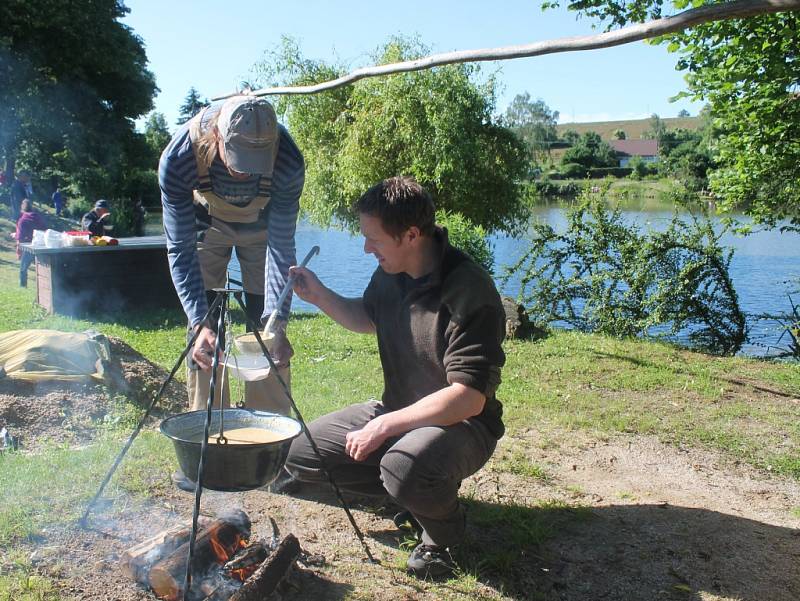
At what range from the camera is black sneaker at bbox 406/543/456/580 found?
2955 millimetres

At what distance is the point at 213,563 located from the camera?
273 cm

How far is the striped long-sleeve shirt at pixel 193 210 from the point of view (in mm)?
3334

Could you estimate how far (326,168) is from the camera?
49.4 feet

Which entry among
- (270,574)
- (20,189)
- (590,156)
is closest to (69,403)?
(270,574)

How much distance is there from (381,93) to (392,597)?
12360 mm

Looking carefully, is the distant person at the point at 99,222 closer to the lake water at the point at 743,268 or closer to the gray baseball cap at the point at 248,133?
the lake water at the point at 743,268

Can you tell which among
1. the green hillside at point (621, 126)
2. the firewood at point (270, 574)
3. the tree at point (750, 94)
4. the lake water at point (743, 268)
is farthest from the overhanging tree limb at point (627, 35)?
the green hillside at point (621, 126)

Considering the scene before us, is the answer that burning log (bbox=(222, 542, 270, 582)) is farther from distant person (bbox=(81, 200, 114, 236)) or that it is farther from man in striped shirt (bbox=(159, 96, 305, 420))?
distant person (bbox=(81, 200, 114, 236))

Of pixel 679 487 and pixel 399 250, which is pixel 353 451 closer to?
pixel 399 250

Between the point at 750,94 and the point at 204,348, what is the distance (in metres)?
7.13

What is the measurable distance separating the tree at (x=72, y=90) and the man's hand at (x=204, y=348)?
2464 centimetres

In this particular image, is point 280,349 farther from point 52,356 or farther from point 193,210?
point 52,356

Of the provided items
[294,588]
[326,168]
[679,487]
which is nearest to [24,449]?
[294,588]

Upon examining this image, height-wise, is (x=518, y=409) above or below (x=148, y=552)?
below
